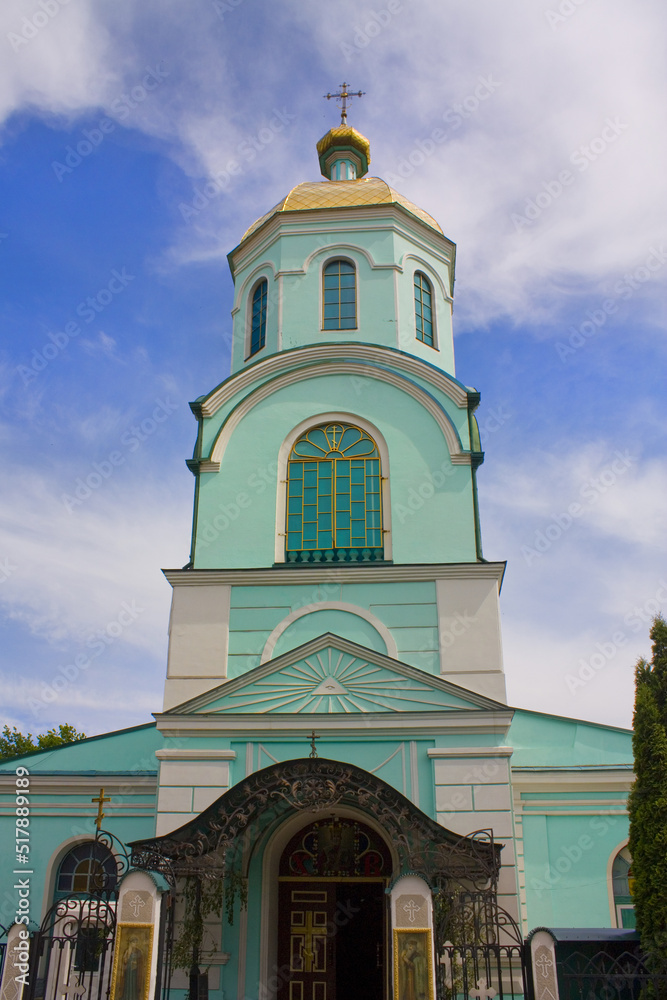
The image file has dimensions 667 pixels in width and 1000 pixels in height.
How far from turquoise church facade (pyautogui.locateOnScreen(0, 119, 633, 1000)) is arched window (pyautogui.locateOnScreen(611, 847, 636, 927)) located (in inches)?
1.2

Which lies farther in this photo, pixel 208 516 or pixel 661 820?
pixel 208 516

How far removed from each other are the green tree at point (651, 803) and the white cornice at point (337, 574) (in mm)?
2940

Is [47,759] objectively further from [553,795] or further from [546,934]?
[546,934]

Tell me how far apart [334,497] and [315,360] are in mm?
2391

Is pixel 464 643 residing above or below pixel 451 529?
below

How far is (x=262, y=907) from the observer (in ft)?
37.1

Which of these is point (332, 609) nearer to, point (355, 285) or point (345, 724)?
point (345, 724)

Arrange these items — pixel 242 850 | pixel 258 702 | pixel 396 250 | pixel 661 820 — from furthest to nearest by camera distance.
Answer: pixel 396 250 < pixel 258 702 < pixel 242 850 < pixel 661 820

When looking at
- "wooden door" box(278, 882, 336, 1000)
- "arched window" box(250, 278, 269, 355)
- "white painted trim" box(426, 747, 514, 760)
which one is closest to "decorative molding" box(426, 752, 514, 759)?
"white painted trim" box(426, 747, 514, 760)

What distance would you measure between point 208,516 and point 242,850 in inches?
190

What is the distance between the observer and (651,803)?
31.1 feet

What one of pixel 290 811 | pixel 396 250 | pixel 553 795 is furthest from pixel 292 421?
pixel 553 795

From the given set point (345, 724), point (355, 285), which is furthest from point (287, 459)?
point (345, 724)

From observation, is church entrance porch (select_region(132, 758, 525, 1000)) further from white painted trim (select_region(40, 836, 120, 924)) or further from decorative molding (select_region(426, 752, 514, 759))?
white painted trim (select_region(40, 836, 120, 924))
